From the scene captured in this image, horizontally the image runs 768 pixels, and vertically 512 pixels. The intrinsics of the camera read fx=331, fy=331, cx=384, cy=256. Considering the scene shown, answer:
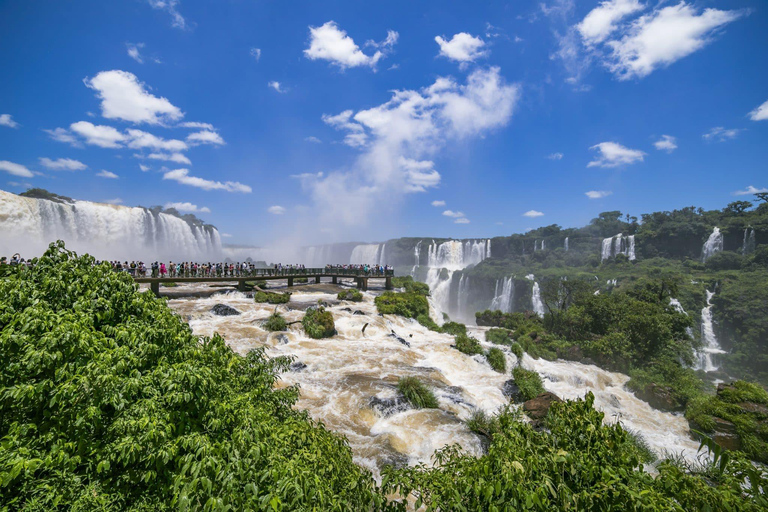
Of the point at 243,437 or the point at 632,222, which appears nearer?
the point at 243,437

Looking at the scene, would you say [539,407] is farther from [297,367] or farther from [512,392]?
[297,367]

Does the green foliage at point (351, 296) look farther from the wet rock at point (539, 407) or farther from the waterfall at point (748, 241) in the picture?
the waterfall at point (748, 241)

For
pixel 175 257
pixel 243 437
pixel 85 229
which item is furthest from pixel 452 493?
pixel 175 257

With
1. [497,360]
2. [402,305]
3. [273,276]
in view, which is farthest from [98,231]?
[497,360]

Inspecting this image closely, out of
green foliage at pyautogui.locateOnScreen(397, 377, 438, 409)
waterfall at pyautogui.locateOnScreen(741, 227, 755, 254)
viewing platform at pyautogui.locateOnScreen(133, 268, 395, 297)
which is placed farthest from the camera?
waterfall at pyautogui.locateOnScreen(741, 227, 755, 254)

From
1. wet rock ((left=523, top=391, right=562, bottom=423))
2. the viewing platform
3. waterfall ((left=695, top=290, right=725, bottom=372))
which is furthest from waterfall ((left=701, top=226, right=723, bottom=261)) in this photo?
wet rock ((left=523, top=391, right=562, bottom=423))

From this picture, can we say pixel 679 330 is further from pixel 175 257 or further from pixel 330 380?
pixel 175 257

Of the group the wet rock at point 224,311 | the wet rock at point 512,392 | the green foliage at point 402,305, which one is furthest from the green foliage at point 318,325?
the wet rock at point 512,392

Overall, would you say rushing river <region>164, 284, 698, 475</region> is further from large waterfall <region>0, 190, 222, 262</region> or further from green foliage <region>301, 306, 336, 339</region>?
large waterfall <region>0, 190, 222, 262</region>
